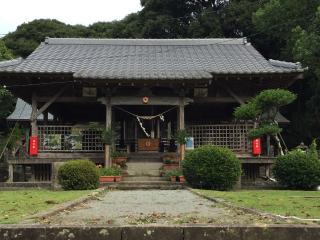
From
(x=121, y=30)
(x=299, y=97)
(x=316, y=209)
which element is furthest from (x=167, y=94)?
(x=121, y=30)

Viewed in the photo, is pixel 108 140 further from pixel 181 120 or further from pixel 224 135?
pixel 224 135

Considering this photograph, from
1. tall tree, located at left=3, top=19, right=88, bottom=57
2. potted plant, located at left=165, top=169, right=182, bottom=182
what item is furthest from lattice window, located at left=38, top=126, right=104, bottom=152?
tall tree, located at left=3, top=19, right=88, bottom=57

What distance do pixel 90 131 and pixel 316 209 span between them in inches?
510

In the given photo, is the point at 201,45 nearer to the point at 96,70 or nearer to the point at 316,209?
the point at 96,70

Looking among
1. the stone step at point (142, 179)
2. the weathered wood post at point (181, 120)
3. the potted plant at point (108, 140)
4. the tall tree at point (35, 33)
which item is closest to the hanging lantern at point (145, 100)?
the weathered wood post at point (181, 120)

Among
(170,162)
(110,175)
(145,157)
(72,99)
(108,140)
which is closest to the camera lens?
(110,175)

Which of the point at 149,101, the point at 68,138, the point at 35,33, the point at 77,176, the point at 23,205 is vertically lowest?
the point at 23,205

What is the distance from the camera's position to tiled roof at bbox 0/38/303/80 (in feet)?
62.9

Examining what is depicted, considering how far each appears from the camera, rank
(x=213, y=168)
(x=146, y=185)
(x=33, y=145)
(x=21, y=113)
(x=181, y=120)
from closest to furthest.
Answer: (x=213, y=168) < (x=146, y=185) < (x=181, y=120) < (x=33, y=145) < (x=21, y=113)

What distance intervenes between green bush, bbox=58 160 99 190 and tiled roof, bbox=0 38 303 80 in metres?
4.17

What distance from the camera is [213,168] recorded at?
50.0 ft

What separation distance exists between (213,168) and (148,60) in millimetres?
9097

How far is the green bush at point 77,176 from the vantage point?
15070mm

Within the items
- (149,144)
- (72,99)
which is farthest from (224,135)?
(72,99)
